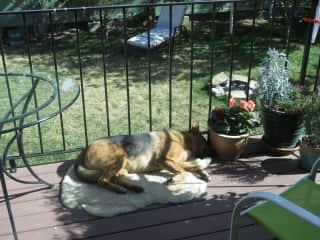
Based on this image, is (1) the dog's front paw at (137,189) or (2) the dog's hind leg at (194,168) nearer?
(1) the dog's front paw at (137,189)

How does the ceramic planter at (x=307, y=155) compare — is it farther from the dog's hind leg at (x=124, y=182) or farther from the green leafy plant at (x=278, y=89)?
the dog's hind leg at (x=124, y=182)

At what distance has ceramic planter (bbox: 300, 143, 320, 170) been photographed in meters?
2.99

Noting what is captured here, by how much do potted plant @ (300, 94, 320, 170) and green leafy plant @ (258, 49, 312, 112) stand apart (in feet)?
0.40

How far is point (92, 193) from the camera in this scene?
111 inches

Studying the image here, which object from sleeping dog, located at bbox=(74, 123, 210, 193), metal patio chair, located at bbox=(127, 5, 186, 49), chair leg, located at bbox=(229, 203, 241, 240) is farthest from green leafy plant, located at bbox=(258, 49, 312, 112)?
metal patio chair, located at bbox=(127, 5, 186, 49)

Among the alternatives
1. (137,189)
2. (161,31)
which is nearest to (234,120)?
(137,189)

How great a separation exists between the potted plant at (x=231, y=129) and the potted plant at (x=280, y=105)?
0.44 ft

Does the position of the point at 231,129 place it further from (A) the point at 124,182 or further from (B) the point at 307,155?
(A) the point at 124,182

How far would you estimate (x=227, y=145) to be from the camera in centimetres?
319

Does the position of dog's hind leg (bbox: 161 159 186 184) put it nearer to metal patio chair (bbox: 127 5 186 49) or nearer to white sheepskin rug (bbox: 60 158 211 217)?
white sheepskin rug (bbox: 60 158 211 217)

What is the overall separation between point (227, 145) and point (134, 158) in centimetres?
70

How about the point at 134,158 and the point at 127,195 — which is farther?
the point at 134,158

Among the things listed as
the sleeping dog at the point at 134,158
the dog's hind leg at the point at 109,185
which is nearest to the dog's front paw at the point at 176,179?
the sleeping dog at the point at 134,158

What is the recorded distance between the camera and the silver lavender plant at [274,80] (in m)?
3.17
